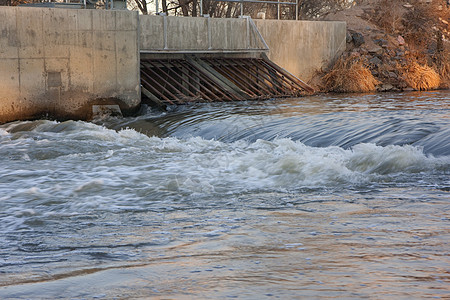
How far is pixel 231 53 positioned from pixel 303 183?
437 inches

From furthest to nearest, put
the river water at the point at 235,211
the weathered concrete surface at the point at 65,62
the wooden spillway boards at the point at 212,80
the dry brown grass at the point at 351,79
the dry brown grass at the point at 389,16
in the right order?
the dry brown grass at the point at 389,16 < the dry brown grass at the point at 351,79 < the wooden spillway boards at the point at 212,80 < the weathered concrete surface at the point at 65,62 < the river water at the point at 235,211

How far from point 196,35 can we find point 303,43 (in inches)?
156

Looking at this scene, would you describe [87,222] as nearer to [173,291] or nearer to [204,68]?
[173,291]

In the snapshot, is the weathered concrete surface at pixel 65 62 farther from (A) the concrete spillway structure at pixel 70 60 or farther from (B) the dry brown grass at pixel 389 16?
(B) the dry brown grass at pixel 389 16

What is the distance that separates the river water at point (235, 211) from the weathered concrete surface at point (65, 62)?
2150 millimetres

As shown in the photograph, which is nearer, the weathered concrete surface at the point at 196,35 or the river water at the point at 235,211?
the river water at the point at 235,211

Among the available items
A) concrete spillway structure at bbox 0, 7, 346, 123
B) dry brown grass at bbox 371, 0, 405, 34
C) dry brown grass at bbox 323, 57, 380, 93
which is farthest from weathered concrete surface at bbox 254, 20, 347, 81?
concrete spillway structure at bbox 0, 7, 346, 123

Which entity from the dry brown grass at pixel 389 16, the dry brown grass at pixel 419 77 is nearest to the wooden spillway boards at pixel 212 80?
the dry brown grass at pixel 419 77

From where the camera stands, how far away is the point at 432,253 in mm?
3623

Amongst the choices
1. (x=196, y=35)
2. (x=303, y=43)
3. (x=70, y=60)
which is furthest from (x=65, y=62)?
(x=303, y=43)

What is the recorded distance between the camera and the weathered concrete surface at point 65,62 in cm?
1255

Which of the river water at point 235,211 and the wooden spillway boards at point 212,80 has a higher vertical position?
the wooden spillway boards at point 212,80

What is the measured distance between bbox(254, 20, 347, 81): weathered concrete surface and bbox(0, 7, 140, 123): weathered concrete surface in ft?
17.4

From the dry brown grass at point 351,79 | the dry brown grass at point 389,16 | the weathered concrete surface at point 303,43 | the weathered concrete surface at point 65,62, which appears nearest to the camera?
the weathered concrete surface at point 65,62
